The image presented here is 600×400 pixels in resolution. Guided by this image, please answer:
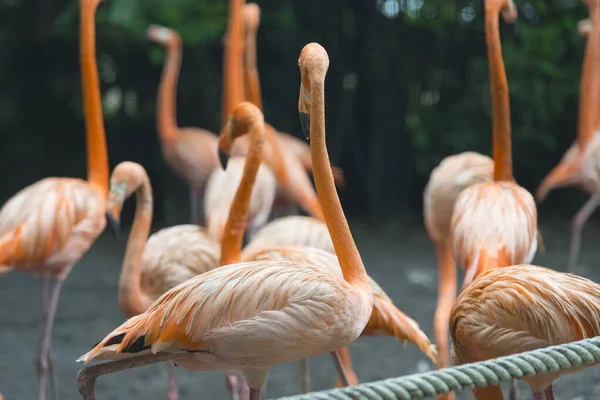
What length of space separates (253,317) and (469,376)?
703 mm

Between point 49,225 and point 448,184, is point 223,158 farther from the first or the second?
point 448,184

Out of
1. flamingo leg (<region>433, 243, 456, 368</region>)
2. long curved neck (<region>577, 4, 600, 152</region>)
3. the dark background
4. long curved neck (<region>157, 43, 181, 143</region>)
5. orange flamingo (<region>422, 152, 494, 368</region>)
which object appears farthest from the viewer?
the dark background

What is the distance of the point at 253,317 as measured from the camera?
2.14 meters

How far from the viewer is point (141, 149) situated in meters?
8.37

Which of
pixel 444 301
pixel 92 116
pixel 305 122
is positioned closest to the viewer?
pixel 305 122

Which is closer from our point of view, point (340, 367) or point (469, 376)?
point (469, 376)

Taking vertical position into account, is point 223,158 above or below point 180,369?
above

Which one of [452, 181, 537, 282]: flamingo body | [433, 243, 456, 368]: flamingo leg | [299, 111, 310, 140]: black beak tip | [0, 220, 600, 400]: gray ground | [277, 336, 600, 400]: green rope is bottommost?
[0, 220, 600, 400]: gray ground

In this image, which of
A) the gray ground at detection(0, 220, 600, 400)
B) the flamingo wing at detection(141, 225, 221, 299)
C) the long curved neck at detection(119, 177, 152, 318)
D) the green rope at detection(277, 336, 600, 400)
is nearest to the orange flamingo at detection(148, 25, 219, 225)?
the gray ground at detection(0, 220, 600, 400)

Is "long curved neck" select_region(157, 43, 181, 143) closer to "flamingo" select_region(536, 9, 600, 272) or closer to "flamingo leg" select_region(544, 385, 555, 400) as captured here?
"flamingo" select_region(536, 9, 600, 272)

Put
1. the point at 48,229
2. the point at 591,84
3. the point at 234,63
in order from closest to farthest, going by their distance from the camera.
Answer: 1. the point at 48,229
2. the point at 591,84
3. the point at 234,63

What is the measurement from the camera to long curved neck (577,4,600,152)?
457 centimetres

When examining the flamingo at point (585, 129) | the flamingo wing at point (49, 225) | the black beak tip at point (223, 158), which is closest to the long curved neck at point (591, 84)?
the flamingo at point (585, 129)

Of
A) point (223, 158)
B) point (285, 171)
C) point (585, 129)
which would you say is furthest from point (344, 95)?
point (223, 158)
